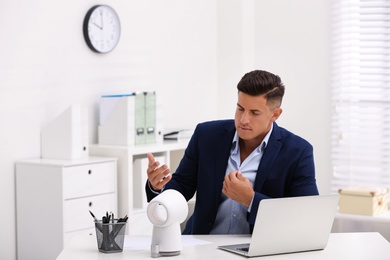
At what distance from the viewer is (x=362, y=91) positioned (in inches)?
205

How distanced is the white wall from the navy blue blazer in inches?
58.8

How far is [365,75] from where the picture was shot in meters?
5.21

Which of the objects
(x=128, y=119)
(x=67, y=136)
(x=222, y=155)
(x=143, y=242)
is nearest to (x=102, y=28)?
(x=128, y=119)

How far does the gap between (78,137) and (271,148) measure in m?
1.69

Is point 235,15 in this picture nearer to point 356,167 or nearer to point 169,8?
point 169,8

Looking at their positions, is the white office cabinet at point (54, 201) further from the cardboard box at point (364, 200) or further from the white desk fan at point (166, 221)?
the cardboard box at point (364, 200)

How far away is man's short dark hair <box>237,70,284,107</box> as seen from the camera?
292cm

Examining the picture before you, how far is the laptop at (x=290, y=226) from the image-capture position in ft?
7.96

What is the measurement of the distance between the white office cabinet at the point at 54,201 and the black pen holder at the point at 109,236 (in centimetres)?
150


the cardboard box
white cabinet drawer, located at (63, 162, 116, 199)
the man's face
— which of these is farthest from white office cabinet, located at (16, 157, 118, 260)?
the cardboard box

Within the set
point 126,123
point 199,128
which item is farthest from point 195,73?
point 199,128

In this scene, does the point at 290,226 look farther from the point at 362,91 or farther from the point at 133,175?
the point at 362,91

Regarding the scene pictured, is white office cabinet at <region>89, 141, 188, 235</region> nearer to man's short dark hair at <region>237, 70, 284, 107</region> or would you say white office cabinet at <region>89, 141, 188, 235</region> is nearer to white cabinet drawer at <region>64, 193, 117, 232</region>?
white cabinet drawer at <region>64, 193, 117, 232</region>

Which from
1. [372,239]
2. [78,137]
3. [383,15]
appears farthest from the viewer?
[383,15]
